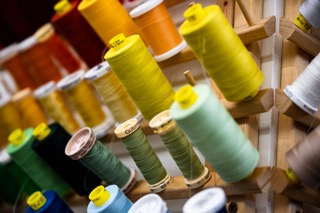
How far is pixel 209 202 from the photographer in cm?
92

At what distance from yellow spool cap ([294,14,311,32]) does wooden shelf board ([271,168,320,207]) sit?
16.2 inches

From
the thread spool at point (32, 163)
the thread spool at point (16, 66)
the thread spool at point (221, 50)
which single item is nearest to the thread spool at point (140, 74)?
the thread spool at point (221, 50)

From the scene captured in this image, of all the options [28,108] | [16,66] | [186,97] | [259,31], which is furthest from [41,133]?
[259,31]

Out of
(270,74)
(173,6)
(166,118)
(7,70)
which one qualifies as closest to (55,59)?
(7,70)

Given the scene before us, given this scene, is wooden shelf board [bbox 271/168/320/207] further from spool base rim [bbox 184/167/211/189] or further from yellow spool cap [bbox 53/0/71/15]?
yellow spool cap [bbox 53/0/71/15]

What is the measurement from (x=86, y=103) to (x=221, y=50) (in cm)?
69

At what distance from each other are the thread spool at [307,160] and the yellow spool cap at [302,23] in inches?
13.7

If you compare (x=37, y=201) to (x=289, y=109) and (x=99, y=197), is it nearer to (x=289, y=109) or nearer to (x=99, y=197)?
(x=99, y=197)

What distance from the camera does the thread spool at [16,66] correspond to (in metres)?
1.78

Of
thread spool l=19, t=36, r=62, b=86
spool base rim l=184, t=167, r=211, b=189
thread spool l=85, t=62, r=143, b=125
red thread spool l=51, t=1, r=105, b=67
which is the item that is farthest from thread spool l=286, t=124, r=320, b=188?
thread spool l=19, t=36, r=62, b=86

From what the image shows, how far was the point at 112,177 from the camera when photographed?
1287mm

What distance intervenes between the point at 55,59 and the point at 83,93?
293 millimetres

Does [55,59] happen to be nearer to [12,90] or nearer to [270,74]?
[12,90]

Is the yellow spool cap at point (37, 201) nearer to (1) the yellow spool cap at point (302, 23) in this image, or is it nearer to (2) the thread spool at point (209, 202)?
(2) the thread spool at point (209, 202)
